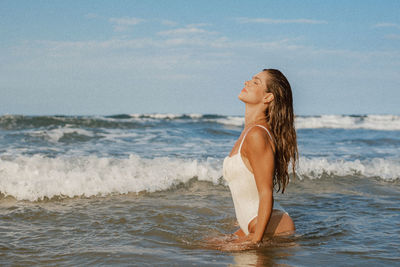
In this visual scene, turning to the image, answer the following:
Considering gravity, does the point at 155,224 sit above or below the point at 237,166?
below

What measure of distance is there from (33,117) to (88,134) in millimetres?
6587

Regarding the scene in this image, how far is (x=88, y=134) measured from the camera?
15.3 metres

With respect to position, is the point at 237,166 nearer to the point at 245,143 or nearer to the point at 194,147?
the point at 245,143

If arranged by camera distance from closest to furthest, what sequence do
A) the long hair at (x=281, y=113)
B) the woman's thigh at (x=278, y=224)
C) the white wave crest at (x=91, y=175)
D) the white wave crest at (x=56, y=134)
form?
the long hair at (x=281, y=113)
the woman's thigh at (x=278, y=224)
the white wave crest at (x=91, y=175)
the white wave crest at (x=56, y=134)

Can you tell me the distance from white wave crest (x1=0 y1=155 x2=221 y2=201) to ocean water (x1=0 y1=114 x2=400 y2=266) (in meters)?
0.02

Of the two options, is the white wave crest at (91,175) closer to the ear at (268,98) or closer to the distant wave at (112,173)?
the distant wave at (112,173)

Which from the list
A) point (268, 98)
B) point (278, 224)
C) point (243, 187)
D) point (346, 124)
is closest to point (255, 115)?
point (268, 98)

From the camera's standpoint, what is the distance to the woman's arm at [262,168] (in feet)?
12.8

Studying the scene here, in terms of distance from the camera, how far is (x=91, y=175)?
7.90m

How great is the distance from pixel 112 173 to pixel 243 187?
4.44m

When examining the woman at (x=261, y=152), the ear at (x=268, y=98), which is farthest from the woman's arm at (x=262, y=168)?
the ear at (x=268, y=98)

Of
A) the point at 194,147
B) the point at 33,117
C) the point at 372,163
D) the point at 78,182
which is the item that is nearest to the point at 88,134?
the point at 194,147

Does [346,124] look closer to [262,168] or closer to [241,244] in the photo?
[241,244]

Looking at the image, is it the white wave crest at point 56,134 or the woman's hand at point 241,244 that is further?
the white wave crest at point 56,134
